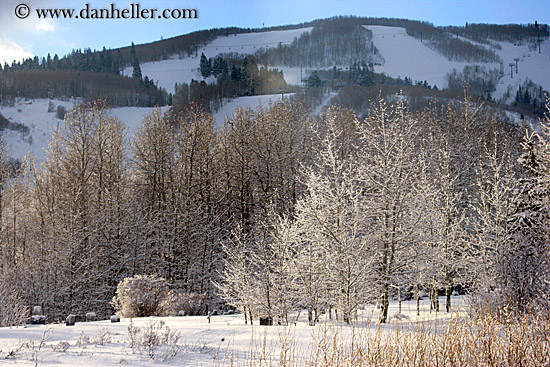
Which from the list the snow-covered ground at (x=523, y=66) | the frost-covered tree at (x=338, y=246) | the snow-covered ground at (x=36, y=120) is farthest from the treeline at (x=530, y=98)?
the frost-covered tree at (x=338, y=246)

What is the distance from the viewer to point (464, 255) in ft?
57.2

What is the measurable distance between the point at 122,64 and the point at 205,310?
435 feet

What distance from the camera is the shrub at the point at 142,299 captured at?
14.7 m

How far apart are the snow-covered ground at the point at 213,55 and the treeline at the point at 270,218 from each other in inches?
3632

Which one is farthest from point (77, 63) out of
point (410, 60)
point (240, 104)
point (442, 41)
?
point (442, 41)

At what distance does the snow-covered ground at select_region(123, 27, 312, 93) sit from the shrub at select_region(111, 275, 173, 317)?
10452cm

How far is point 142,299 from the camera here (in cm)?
1476

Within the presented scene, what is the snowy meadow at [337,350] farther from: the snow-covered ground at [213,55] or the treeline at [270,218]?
the snow-covered ground at [213,55]

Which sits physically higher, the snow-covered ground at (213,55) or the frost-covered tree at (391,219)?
the snow-covered ground at (213,55)

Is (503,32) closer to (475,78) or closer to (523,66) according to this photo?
(523,66)

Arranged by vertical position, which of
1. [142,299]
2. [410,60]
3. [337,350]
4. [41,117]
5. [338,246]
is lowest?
[142,299]

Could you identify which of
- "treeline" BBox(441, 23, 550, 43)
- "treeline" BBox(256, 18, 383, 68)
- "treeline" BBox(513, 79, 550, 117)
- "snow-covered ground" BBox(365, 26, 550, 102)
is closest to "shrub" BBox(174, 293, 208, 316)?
"treeline" BBox(513, 79, 550, 117)

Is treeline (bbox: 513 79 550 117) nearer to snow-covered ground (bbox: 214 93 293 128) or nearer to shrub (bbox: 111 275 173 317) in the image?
snow-covered ground (bbox: 214 93 293 128)

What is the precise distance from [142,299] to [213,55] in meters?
139
